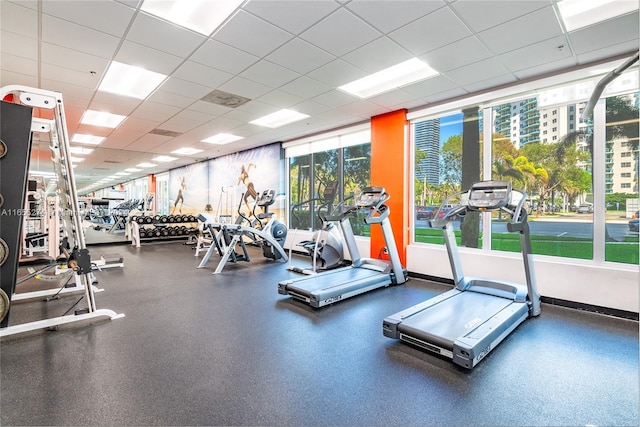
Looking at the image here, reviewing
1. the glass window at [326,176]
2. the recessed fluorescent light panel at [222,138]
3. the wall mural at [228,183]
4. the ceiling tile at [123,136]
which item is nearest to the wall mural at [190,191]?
the wall mural at [228,183]

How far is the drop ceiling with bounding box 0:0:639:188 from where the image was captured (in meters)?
2.59

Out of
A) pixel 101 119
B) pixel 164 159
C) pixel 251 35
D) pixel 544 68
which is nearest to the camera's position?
pixel 251 35

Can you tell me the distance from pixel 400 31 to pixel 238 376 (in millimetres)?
3220

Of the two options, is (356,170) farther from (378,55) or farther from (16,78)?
(16,78)

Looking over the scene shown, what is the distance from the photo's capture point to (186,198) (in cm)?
1072

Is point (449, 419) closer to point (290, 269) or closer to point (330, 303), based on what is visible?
point (330, 303)

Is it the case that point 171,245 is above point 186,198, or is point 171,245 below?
below

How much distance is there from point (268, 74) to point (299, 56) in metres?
0.62

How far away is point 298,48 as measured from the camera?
125 inches

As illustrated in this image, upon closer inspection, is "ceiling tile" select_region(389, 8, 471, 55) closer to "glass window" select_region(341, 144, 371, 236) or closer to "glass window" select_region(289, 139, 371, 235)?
"glass window" select_region(289, 139, 371, 235)

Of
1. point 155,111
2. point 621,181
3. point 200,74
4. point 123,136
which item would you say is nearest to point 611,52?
point 621,181

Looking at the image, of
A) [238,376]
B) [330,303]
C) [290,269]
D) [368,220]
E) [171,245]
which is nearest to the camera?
[238,376]

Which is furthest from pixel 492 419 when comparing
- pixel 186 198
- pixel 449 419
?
pixel 186 198

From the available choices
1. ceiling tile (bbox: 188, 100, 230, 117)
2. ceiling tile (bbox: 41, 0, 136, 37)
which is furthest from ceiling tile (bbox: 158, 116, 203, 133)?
ceiling tile (bbox: 41, 0, 136, 37)
